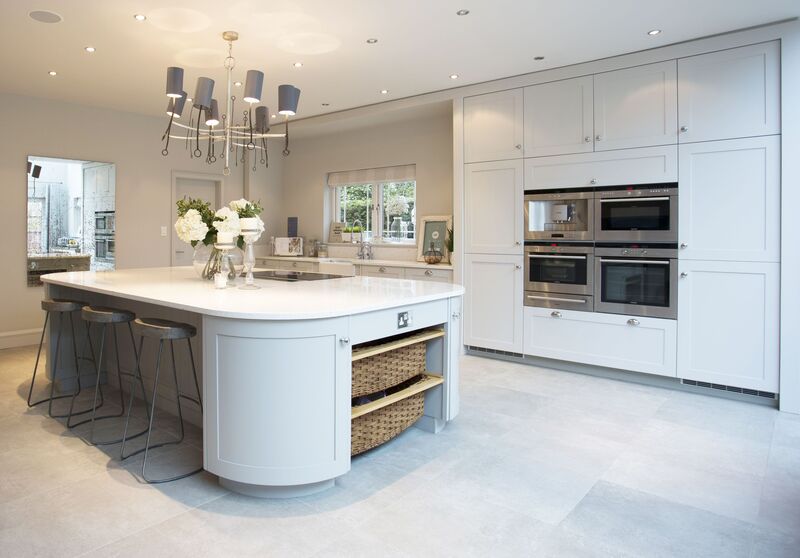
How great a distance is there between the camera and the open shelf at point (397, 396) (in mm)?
2438

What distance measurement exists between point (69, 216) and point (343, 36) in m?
3.87

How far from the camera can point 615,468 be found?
2.61 metres

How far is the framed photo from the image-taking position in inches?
220

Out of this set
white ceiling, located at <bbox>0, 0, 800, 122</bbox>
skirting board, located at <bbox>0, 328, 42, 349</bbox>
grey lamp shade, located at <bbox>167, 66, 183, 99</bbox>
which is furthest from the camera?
skirting board, located at <bbox>0, 328, 42, 349</bbox>

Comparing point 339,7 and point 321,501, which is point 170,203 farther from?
point 321,501

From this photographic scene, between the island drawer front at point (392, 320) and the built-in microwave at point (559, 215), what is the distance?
188 cm

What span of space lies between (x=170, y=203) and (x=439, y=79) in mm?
3690

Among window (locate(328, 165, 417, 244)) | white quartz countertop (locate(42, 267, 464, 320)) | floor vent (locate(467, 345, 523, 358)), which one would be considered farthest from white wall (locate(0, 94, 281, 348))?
floor vent (locate(467, 345, 523, 358))

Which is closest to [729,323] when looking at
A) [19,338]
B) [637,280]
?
[637,280]

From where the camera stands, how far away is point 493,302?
4.81 metres

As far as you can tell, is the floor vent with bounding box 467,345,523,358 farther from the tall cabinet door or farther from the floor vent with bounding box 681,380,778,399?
the floor vent with bounding box 681,380,778,399

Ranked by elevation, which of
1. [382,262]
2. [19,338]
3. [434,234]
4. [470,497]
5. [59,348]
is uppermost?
[434,234]

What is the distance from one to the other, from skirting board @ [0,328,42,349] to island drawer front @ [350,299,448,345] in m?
4.69

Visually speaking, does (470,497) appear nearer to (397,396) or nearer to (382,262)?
(397,396)
